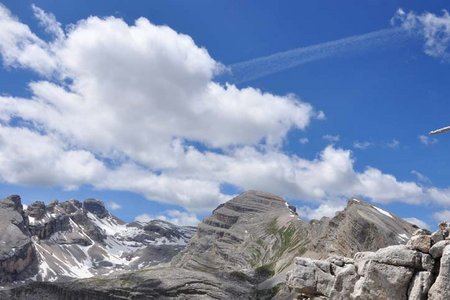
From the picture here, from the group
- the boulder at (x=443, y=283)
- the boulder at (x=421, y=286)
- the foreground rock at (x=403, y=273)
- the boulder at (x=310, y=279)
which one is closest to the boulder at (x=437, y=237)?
the foreground rock at (x=403, y=273)

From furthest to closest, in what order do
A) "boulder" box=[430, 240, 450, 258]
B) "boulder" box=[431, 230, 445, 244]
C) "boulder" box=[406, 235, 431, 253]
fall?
"boulder" box=[406, 235, 431, 253]
"boulder" box=[431, 230, 445, 244]
"boulder" box=[430, 240, 450, 258]

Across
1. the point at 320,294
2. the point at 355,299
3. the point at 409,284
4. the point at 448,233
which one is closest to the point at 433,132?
the point at 448,233

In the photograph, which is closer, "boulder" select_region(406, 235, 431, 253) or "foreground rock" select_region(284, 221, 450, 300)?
"foreground rock" select_region(284, 221, 450, 300)

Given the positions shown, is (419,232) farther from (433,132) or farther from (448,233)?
(433,132)

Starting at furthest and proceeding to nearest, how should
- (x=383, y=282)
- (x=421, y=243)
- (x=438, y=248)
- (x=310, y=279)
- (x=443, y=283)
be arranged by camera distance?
1. (x=310, y=279)
2. (x=383, y=282)
3. (x=421, y=243)
4. (x=438, y=248)
5. (x=443, y=283)

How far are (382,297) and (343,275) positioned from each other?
4660 mm

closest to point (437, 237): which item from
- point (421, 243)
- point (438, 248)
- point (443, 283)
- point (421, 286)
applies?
A: point (421, 243)

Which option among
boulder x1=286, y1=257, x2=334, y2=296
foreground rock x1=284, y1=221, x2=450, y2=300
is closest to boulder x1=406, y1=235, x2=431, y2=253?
foreground rock x1=284, y1=221, x2=450, y2=300

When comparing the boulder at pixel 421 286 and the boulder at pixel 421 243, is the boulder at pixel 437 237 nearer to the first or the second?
the boulder at pixel 421 243

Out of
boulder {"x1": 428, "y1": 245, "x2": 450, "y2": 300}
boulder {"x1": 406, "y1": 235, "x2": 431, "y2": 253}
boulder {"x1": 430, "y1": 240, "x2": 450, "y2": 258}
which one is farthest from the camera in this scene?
boulder {"x1": 406, "y1": 235, "x2": 431, "y2": 253}

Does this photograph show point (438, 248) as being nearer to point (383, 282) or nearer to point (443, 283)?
point (443, 283)

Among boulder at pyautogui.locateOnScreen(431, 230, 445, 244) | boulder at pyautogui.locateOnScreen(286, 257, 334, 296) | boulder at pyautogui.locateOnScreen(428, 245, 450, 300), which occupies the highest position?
boulder at pyautogui.locateOnScreen(431, 230, 445, 244)

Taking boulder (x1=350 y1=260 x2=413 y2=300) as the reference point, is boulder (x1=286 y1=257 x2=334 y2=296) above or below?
above

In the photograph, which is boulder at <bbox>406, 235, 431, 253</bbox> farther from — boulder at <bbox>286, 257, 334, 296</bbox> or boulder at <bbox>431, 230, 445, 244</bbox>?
boulder at <bbox>286, 257, 334, 296</bbox>
